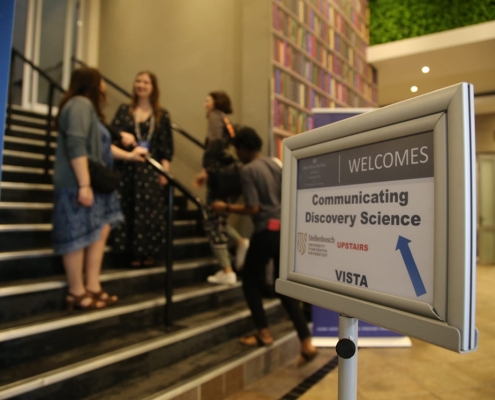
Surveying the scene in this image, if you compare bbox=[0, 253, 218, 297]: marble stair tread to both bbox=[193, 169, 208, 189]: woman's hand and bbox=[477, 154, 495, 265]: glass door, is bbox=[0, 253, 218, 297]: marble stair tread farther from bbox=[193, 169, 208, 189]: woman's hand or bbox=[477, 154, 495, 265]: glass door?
bbox=[477, 154, 495, 265]: glass door

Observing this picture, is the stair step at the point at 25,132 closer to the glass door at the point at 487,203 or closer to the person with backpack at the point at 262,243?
the person with backpack at the point at 262,243

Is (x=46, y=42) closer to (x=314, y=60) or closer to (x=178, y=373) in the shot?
(x=314, y=60)

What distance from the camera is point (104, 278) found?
7.77 ft

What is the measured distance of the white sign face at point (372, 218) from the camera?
722 millimetres

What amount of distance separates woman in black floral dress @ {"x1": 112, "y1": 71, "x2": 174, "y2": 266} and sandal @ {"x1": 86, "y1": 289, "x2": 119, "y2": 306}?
46cm

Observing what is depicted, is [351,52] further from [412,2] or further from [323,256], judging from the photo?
[323,256]

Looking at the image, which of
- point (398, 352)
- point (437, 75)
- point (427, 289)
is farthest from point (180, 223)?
point (437, 75)

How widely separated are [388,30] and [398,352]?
439 cm

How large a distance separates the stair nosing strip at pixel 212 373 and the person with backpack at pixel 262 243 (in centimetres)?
9

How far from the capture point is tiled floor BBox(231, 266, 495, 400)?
215cm

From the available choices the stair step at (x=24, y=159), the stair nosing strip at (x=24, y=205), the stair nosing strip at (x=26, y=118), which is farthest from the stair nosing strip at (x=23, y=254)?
the stair nosing strip at (x=26, y=118)

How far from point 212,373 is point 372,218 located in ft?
4.92

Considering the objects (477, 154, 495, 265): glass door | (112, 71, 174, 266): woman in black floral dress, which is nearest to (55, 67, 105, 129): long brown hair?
(112, 71, 174, 266): woman in black floral dress

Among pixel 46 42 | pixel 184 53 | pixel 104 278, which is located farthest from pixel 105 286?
pixel 46 42
